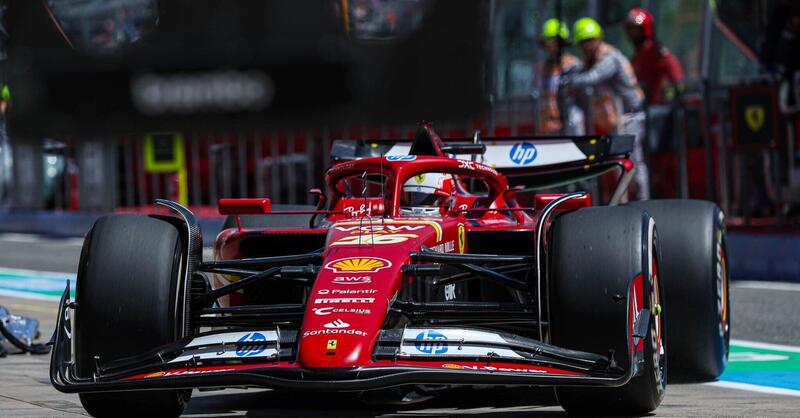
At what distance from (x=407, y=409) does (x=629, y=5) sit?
1311 cm

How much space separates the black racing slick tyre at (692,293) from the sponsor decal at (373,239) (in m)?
1.66

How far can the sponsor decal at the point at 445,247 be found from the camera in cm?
697

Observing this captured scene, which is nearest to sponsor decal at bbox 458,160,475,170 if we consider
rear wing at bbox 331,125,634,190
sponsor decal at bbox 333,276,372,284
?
sponsor decal at bbox 333,276,372,284

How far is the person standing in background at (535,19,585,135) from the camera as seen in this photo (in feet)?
50.6

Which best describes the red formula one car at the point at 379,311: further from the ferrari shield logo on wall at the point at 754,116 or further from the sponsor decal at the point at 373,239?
the ferrari shield logo on wall at the point at 754,116

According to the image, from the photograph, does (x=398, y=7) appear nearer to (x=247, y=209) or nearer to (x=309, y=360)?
(x=247, y=209)

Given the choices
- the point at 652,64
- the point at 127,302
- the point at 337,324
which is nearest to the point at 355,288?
the point at 337,324

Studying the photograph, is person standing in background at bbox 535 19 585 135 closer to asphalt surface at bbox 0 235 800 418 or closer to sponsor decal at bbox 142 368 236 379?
asphalt surface at bbox 0 235 800 418

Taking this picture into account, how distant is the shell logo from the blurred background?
25.5 feet

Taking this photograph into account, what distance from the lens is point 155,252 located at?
6480 mm

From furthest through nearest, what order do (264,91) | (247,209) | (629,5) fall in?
(264,91)
(629,5)
(247,209)

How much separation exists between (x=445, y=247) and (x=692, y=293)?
4.62ft

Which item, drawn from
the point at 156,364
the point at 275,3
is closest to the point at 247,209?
the point at 156,364

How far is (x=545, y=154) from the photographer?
995 cm
